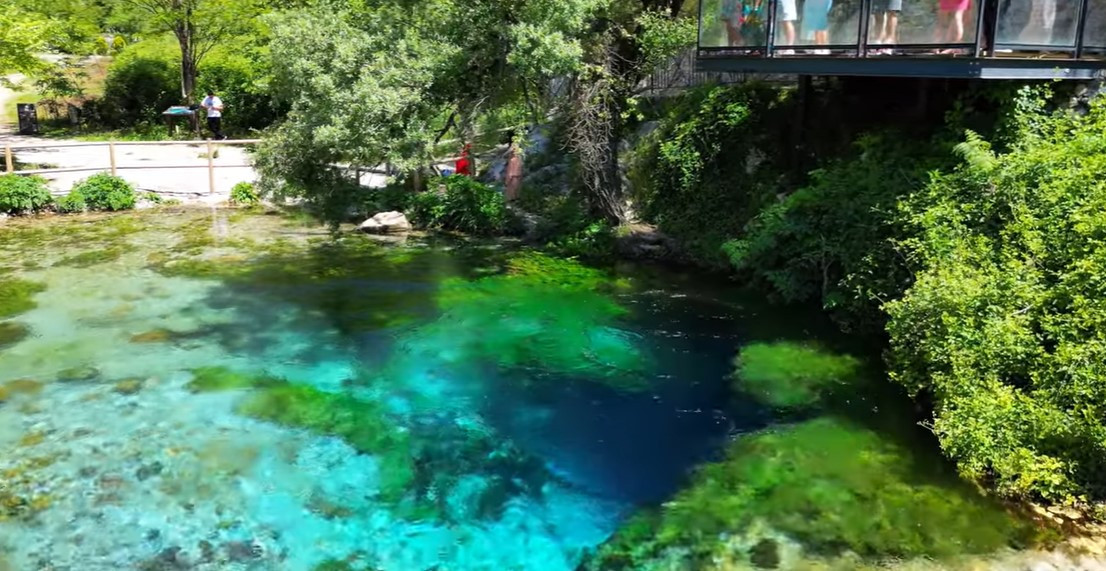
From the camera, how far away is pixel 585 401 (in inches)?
426

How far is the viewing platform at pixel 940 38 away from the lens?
10.8 meters

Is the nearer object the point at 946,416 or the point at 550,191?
the point at 946,416

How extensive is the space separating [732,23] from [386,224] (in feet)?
28.7

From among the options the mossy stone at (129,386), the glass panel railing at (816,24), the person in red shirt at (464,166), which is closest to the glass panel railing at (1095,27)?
the glass panel railing at (816,24)

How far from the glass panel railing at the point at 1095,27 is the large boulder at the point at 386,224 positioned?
1300cm

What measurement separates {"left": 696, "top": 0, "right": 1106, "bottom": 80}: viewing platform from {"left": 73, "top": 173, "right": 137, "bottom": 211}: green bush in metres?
15.2

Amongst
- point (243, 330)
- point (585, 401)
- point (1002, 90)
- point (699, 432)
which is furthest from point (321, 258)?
point (1002, 90)

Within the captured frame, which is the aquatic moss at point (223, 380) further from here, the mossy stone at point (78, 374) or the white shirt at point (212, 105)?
the white shirt at point (212, 105)

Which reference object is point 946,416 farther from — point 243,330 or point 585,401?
point 243,330

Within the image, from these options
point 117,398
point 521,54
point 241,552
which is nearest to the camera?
point 241,552

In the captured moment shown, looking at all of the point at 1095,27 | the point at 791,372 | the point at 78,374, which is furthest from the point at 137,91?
the point at 1095,27

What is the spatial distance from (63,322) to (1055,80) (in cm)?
1423

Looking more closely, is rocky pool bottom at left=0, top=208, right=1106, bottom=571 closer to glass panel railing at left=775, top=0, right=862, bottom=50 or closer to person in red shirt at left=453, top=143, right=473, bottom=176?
glass panel railing at left=775, top=0, right=862, bottom=50

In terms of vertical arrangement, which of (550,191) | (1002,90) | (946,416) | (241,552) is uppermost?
(1002,90)
